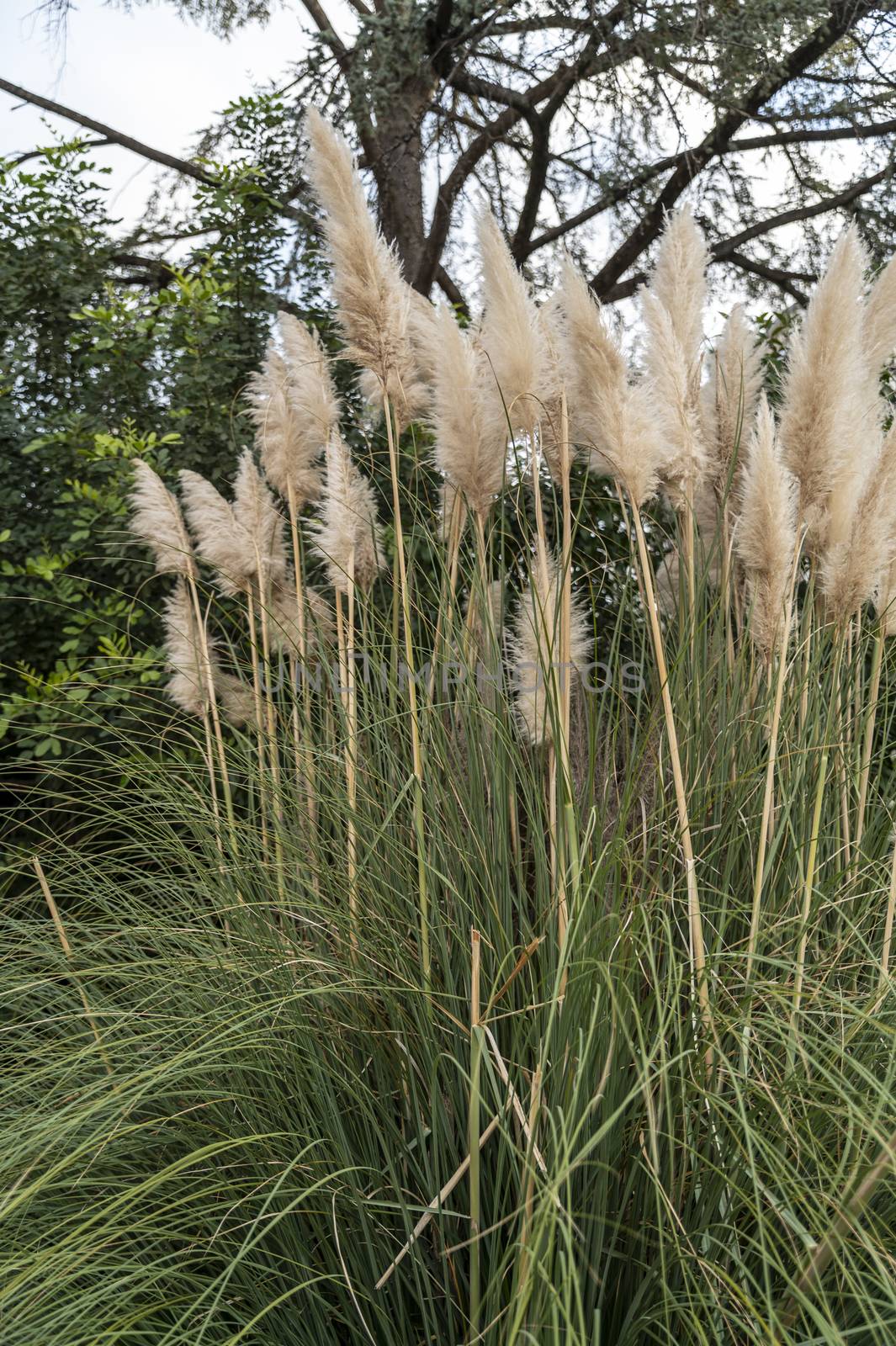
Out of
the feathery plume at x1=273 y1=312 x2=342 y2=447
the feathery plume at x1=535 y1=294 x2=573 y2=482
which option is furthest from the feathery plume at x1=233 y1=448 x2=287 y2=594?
the feathery plume at x1=535 y1=294 x2=573 y2=482

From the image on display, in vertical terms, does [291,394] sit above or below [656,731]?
above

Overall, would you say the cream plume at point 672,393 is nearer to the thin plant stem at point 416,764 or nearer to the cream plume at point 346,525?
the thin plant stem at point 416,764

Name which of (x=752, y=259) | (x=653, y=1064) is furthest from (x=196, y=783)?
(x=752, y=259)

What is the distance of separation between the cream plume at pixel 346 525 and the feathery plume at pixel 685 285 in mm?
929

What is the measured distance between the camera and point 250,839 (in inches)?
108

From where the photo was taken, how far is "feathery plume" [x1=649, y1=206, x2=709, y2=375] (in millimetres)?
2430

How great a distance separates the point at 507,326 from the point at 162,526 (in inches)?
64.4

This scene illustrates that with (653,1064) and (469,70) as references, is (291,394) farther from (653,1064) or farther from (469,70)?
(469,70)

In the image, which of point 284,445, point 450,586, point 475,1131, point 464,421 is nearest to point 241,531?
point 284,445

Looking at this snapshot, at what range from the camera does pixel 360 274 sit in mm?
2625

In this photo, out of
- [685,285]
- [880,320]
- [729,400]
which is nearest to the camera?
[685,285]

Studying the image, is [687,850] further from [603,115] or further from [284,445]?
[603,115]

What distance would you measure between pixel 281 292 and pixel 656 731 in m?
5.15

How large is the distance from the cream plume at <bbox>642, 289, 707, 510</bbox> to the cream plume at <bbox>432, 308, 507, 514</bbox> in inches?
13.5
